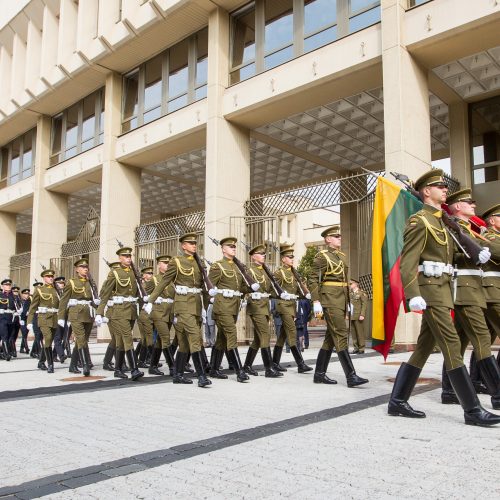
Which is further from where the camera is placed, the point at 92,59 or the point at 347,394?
the point at 92,59

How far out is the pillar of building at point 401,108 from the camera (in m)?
11.3

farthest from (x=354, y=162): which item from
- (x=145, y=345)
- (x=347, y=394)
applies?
(x=347, y=394)

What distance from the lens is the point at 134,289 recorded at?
8.47m

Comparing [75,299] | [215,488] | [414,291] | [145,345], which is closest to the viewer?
[215,488]

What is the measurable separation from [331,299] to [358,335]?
5602mm

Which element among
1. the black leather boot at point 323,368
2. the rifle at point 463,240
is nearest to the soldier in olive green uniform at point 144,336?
the black leather boot at point 323,368

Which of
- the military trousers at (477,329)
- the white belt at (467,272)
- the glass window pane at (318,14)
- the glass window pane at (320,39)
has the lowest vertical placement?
the military trousers at (477,329)

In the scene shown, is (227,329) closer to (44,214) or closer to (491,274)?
(491,274)

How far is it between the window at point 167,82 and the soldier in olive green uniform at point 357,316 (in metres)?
7.51

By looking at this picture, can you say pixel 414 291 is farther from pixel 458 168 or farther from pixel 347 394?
pixel 458 168

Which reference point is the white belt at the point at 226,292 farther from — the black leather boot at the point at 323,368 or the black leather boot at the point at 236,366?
the black leather boot at the point at 323,368

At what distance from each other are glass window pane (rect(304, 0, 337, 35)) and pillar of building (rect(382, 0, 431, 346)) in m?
1.85

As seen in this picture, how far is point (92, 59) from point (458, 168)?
12.1m

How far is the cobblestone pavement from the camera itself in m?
2.87
